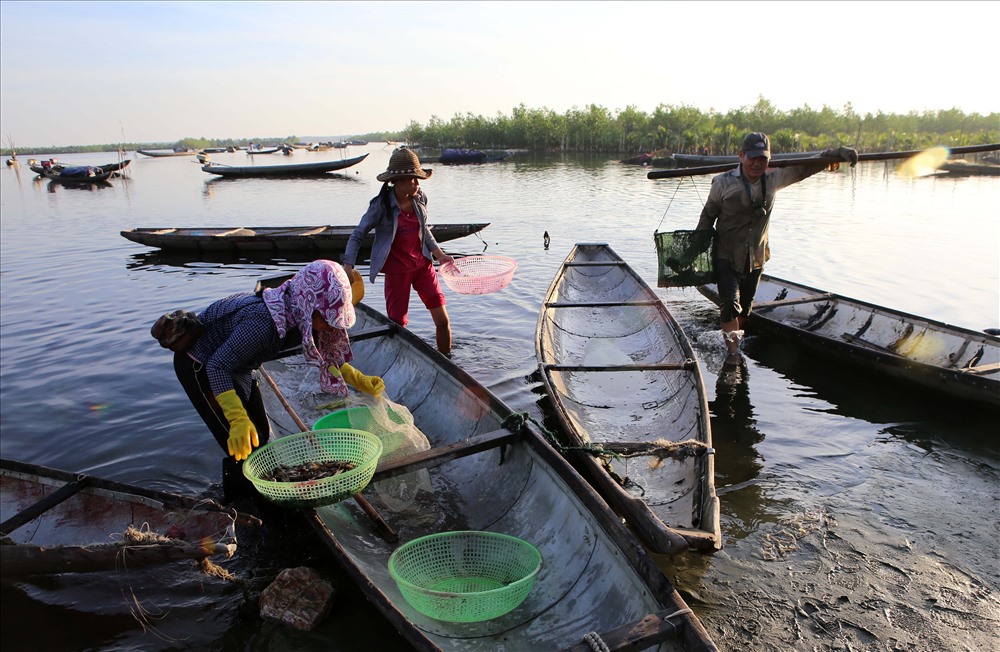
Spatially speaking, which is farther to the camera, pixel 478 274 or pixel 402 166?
pixel 478 274

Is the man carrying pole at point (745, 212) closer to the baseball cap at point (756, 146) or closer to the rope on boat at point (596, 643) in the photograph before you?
the baseball cap at point (756, 146)

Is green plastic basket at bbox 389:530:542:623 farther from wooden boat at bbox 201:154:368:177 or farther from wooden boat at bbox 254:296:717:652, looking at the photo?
wooden boat at bbox 201:154:368:177

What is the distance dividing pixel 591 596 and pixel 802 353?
557 cm

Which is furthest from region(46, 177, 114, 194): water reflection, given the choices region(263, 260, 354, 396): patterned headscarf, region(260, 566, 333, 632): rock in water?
region(260, 566, 333, 632): rock in water

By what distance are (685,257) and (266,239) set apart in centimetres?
1062

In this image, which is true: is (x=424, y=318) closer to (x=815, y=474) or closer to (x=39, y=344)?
(x=39, y=344)

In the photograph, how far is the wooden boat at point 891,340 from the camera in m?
5.20

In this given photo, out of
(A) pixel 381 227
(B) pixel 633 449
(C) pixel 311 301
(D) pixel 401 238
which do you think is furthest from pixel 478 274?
(C) pixel 311 301

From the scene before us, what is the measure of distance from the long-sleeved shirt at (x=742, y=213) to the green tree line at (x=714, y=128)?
39507mm

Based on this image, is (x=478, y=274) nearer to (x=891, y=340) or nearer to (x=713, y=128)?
(x=891, y=340)

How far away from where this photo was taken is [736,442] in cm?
520

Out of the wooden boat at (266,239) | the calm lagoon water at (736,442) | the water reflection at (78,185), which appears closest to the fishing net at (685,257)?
the calm lagoon water at (736,442)

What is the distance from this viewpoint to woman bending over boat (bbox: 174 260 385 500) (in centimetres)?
317

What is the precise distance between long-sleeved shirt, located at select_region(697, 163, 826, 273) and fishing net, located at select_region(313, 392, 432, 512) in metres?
3.86
